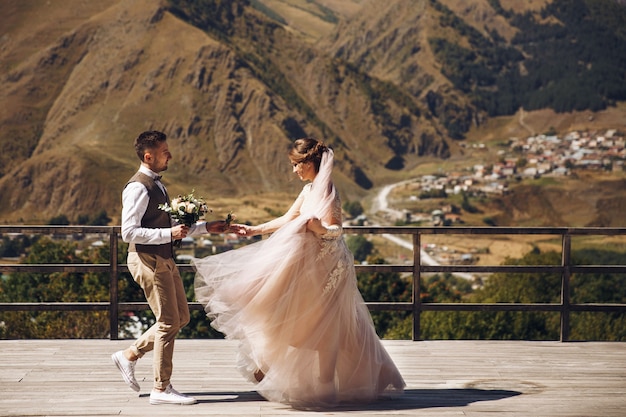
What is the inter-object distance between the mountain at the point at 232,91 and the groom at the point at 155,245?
101 metres

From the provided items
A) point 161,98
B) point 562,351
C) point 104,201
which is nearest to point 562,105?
point 161,98

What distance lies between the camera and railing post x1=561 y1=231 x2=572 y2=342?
22.2 feet

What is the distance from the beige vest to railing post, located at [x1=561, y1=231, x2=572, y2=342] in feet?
11.7

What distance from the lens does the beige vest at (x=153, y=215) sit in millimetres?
4512

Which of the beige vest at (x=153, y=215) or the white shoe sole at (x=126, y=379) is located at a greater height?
the beige vest at (x=153, y=215)

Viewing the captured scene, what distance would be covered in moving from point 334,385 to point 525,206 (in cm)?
12420

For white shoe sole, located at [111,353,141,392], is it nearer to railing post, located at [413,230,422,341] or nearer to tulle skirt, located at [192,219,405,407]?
tulle skirt, located at [192,219,405,407]

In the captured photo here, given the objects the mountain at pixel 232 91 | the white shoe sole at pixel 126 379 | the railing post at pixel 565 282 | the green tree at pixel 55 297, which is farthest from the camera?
the mountain at pixel 232 91

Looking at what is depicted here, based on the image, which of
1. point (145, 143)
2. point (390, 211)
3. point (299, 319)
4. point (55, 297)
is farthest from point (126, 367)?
point (390, 211)

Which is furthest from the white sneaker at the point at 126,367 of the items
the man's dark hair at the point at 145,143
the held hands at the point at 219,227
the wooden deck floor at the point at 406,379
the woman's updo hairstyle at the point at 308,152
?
the woman's updo hairstyle at the point at 308,152

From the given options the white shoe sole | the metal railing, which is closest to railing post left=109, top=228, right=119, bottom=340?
the metal railing

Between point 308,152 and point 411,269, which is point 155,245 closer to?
point 308,152

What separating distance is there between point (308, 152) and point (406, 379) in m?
1.71

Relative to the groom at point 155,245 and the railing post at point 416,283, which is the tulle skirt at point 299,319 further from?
the railing post at point 416,283
